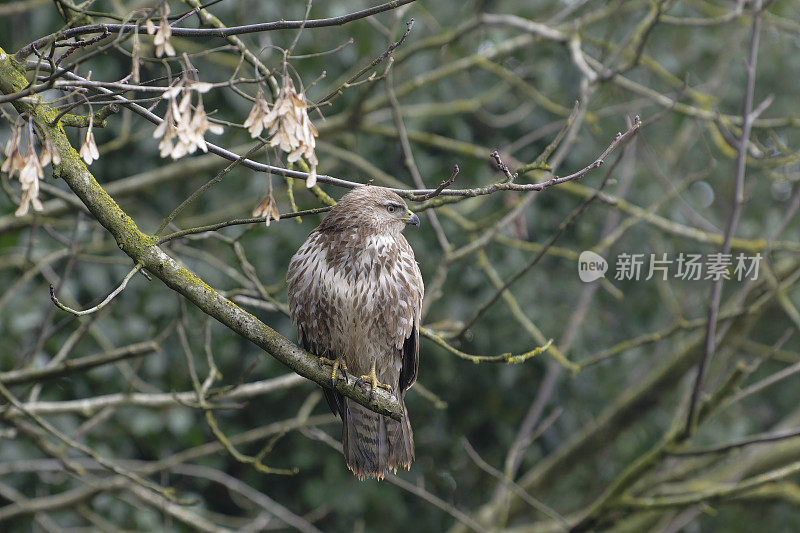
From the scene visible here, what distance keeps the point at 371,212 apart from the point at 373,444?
0.91 m

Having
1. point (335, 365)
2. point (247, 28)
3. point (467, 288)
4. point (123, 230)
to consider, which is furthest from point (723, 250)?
point (123, 230)

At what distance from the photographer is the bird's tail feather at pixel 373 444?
323 centimetres

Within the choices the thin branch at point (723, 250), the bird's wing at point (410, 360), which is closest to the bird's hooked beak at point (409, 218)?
the bird's wing at point (410, 360)

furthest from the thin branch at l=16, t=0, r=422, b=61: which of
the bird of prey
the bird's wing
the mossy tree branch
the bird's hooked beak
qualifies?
the bird's wing

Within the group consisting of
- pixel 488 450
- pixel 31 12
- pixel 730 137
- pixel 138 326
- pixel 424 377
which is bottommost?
pixel 488 450

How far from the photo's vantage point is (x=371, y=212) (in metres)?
A: 2.99

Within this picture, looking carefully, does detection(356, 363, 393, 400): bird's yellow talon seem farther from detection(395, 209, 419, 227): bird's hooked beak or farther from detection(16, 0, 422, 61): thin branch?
detection(16, 0, 422, 61): thin branch

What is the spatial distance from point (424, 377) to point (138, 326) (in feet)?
6.64

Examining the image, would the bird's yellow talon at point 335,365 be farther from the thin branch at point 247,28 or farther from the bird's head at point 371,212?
the thin branch at point 247,28

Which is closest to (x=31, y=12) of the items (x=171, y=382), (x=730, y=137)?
(x=171, y=382)

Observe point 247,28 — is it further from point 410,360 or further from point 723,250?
point 723,250

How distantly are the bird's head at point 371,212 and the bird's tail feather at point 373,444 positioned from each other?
743 mm

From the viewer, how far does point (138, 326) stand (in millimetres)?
5211

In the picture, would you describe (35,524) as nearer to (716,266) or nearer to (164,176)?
(164,176)
